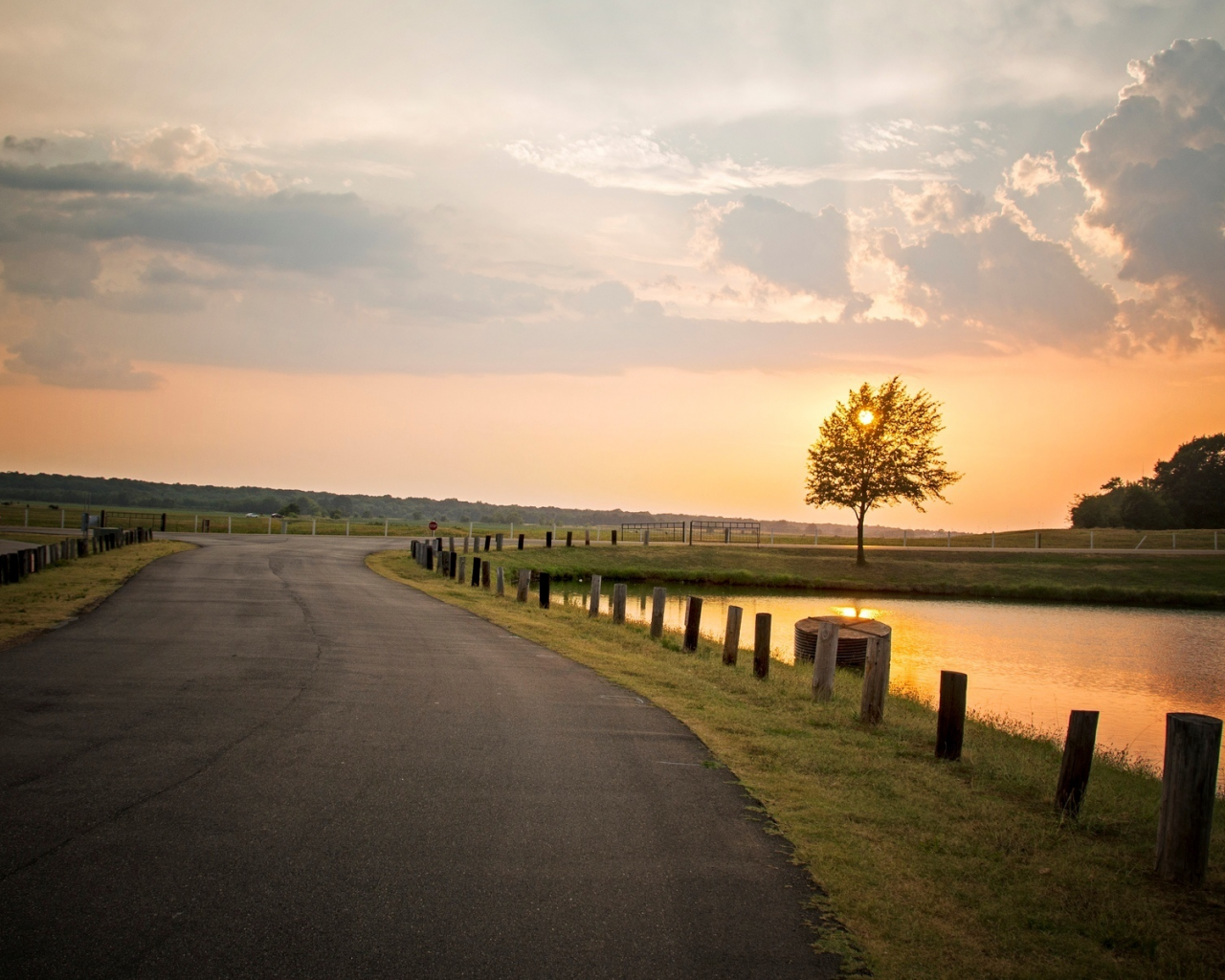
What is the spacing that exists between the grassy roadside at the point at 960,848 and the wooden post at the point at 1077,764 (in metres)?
0.19

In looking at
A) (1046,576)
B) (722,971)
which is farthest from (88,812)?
(1046,576)

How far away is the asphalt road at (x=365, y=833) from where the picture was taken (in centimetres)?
440

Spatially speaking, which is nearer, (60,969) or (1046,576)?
(60,969)

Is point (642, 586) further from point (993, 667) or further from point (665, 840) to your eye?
point (665, 840)

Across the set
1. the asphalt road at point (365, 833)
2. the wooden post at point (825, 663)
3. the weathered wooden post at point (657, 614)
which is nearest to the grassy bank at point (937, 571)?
the weathered wooden post at point (657, 614)

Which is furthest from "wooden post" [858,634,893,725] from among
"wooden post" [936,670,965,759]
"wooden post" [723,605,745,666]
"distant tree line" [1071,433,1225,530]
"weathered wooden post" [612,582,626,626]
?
"distant tree line" [1071,433,1225,530]

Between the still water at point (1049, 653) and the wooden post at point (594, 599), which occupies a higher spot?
the wooden post at point (594, 599)

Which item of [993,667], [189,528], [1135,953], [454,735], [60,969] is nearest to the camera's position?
[60,969]

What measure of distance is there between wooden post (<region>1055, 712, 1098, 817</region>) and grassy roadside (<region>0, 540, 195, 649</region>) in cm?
1369

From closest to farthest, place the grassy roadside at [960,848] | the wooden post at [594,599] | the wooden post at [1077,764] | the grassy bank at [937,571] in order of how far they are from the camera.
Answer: the grassy roadside at [960,848], the wooden post at [1077,764], the wooden post at [594,599], the grassy bank at [937,571]

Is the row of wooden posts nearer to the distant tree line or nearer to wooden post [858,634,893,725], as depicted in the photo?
wooden post [858,634,893,725]

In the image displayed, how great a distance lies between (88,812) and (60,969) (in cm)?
222

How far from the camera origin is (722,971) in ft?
14.3

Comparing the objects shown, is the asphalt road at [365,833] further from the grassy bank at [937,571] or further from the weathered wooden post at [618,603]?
the grassy bank at [937,571]
